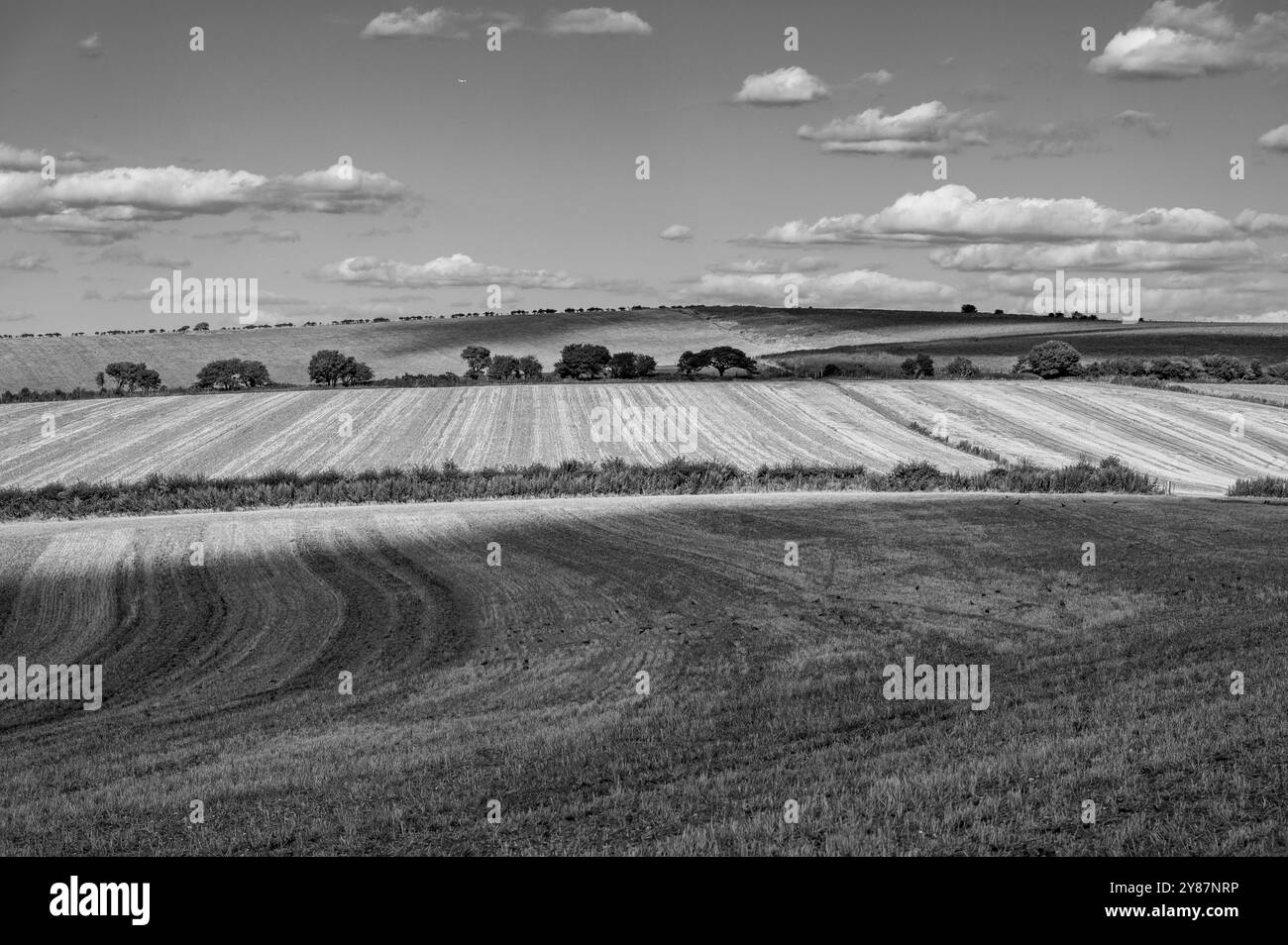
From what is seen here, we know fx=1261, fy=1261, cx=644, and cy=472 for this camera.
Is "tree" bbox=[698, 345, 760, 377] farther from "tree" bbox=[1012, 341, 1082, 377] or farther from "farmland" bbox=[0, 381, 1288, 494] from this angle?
"tree" bbox=[1012, 341, 1082, 377]

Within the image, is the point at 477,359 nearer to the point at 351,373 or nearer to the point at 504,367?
the point at 504,367

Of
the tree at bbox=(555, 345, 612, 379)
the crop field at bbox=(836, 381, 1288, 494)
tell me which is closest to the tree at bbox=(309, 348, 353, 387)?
the tree at bbox=(555, 345, 612, 379)

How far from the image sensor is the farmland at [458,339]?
11181cm

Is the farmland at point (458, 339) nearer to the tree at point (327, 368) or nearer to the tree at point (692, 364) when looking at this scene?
the tree at point (327, 368)

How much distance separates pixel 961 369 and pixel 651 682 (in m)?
78.6

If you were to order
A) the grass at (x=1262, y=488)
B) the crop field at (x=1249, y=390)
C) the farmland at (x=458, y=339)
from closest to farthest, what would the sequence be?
the grass at (x=1262, y=488) → the crop field at (x=1249, y=390) → the farmland at (x=458, y=339)

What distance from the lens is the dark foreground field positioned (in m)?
14.4

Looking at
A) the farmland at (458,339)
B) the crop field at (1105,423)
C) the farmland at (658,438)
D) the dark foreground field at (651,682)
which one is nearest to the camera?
the dark foreground field at (651,682)

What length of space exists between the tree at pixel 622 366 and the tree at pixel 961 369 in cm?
2392

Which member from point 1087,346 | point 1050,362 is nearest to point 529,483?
point 1050,362

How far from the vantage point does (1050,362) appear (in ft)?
322

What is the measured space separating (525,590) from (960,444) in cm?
3970

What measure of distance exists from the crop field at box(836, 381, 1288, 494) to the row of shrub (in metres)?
6.47

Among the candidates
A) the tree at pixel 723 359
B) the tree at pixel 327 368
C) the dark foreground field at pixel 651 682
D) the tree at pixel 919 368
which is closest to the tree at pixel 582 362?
the tree at pixel 723 359
